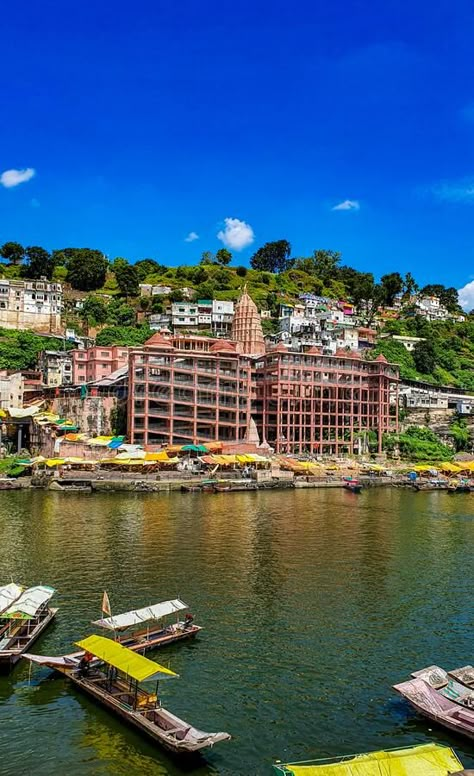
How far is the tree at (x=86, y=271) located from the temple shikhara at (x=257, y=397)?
49.8 metres

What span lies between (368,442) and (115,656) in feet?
275

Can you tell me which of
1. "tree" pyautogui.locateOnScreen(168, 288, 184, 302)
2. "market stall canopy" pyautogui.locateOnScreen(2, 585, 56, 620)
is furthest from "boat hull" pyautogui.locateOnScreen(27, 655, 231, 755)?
"tree" pyautogui.locateOnScreen(168, 288, 184, 302)

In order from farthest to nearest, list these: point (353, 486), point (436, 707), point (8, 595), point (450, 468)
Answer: point (450, 468) → point (353, 486) → point (8, 595) → point (436, 707)

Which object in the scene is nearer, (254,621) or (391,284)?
(254,621)

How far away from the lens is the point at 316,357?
99.2 metres

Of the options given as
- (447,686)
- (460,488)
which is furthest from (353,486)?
(447,686)

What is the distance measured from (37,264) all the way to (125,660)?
13632cm

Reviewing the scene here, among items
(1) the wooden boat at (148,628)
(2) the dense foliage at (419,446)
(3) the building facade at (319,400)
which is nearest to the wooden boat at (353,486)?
(3) the building facade at (319,400)

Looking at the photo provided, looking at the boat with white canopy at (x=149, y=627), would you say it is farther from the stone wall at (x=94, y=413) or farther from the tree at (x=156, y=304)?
the tree at (x=156, y=304)

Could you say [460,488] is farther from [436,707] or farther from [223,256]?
[223,256]

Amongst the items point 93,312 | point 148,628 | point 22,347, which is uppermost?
point 93,312

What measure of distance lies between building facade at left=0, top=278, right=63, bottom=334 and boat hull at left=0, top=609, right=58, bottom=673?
4123 inches

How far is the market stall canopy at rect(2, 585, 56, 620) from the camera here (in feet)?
81.7

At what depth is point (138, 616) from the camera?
2522 cm
